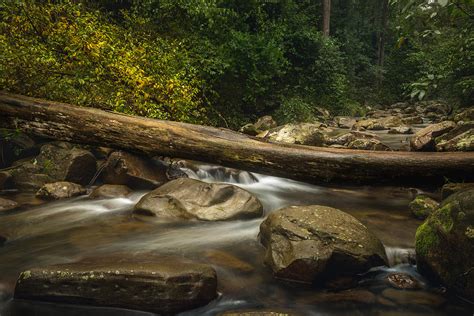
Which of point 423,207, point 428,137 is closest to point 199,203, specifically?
point 423,207

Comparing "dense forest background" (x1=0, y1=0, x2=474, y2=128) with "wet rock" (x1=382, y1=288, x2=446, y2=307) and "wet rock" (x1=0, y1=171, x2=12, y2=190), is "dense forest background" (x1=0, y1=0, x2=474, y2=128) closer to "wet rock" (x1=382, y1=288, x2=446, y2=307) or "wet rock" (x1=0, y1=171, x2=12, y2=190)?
"wet rock" (x1=0, y1=171, x2=12, y2=190)

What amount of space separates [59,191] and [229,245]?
3565 millimetres

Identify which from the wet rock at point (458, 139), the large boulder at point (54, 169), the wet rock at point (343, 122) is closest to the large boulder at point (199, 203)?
the large boulder at point (54, 169)

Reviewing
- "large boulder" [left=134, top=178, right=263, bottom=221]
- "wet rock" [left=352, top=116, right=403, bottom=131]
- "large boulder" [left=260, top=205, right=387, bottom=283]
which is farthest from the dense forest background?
"large boulder" [left=134, top=178, right=263, bottom=221]

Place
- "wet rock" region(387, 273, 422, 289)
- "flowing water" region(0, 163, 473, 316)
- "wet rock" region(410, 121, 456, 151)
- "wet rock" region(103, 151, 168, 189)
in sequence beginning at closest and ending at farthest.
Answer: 1. "flowing water" region(0, 163, 473, 316)
2. "wet rock" region(387, 273, 422, 289)
3. "wet rock" region(103, 151, 168, 189)
4. "wet rock" region(410, 121, 456, 151)

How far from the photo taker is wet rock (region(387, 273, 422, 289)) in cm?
369

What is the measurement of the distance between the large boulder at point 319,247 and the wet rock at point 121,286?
2.95 ft

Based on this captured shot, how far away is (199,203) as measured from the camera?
554cm

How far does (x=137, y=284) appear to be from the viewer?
314 cm

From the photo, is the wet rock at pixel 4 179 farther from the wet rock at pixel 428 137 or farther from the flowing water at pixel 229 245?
the wet rock at pixel 428 137

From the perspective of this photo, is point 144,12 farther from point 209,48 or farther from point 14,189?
point 14,189

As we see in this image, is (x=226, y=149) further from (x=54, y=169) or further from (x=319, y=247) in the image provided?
(x=54, y=169)

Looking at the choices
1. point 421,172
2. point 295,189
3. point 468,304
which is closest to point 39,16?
point 295,189

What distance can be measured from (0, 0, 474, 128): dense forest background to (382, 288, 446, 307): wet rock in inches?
74.3
